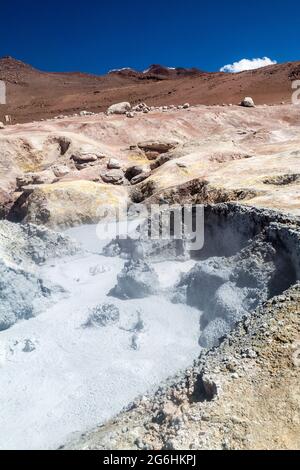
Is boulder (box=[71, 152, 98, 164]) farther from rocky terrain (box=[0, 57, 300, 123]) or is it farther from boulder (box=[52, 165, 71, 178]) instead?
rocky terrain (box=[0, 57, 300, 123])

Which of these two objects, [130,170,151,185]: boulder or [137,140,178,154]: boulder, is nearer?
[130,170,151,185]: boulder

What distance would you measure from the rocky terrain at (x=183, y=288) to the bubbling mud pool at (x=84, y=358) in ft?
0.11

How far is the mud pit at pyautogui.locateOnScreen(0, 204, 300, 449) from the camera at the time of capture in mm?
5365

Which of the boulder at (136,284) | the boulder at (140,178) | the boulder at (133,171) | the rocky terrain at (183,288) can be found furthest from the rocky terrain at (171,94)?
the boulder at (136,284)

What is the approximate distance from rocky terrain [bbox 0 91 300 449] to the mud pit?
0.03 meters

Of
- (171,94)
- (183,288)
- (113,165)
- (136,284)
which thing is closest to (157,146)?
(113,165)

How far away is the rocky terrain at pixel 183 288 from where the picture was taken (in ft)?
13.6

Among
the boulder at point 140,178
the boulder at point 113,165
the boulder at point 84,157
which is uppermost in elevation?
the boulder at point 84,157

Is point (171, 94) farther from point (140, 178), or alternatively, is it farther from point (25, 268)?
point (25, 268)

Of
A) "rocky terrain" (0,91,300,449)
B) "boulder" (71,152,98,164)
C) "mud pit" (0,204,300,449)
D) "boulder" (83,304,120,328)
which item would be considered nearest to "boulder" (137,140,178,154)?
"boulder" (71,152,98,164)

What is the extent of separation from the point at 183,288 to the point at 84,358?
205cm

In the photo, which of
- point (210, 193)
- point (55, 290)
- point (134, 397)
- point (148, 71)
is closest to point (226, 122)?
point (210, 193)

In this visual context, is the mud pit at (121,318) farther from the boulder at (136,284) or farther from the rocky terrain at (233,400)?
the rocky terrain at (233,400)
